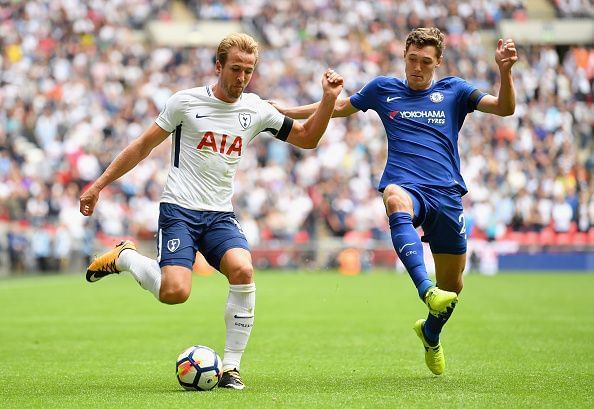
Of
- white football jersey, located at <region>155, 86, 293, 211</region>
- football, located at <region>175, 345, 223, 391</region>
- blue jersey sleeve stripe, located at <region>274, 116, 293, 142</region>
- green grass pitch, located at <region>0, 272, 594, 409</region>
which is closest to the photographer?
green grass pitch, located at <region>0, 272, 594, 409</region>

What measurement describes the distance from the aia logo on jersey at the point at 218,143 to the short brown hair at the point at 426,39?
157 cm

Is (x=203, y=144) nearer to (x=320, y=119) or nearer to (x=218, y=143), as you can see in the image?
(x=218, y=143)

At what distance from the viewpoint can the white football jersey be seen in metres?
8.14

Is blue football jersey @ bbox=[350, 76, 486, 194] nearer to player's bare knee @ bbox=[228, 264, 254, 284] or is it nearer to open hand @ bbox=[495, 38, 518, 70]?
open hand @ bbox=[495, 38, 518, 70]

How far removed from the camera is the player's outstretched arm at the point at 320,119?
7.95 metres

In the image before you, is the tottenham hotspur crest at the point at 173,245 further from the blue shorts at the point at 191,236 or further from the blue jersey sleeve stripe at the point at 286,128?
the blue jersey sleeve stripe at the point at 286,128

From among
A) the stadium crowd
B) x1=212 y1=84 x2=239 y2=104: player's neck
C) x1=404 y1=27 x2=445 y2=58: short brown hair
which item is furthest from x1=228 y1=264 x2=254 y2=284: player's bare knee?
the stadium crowd

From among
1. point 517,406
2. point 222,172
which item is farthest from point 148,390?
point 517,406

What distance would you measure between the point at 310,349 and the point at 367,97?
2.93m

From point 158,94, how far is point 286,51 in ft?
14.4

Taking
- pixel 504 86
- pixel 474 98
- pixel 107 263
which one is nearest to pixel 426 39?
pixel 474 98

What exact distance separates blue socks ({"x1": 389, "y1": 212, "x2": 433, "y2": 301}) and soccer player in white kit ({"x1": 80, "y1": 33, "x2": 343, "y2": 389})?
35.6 inches

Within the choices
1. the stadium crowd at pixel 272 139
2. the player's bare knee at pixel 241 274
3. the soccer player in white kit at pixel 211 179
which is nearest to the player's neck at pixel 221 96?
the soccer player in white kit at pixel 211 179

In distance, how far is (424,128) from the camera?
8.66 metres
